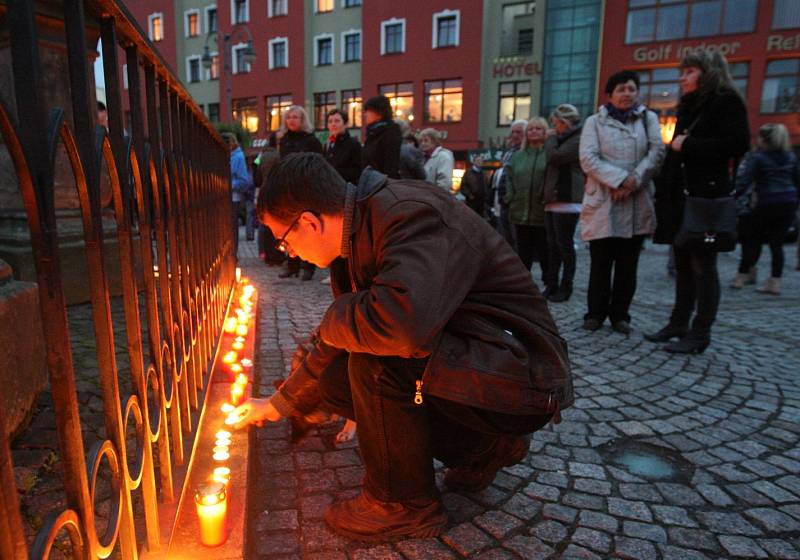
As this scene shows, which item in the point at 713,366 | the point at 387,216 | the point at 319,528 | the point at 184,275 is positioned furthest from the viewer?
the point at 713,366

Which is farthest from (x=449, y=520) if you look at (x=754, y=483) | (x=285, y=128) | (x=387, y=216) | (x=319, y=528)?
(x=285, y=128)

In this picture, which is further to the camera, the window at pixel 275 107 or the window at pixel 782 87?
the window at pixel 275 107

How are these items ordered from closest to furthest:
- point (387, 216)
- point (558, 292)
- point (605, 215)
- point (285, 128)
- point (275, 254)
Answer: point (387, 216) → point (605, 215) → point (558, 292) → point (285, 128) → point (275, 254)

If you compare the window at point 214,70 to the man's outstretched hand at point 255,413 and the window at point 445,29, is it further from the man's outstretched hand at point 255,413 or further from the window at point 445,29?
the man's outstretched hand at point 255,413

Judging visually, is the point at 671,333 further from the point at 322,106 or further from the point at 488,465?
the point at 322,106

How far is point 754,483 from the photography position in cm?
239

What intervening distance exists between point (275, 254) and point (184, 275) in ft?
17.5

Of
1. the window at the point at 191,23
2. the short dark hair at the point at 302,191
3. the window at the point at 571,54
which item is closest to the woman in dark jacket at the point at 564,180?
the short dark hair at the point at 302,191

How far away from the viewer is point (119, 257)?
1.57m

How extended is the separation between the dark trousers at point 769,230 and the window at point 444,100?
2259 cm

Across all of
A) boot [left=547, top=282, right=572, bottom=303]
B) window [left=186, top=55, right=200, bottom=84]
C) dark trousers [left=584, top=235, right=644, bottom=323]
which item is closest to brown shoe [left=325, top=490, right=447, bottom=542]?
dark trousers [left=584, top=235, right=644, bottom=323]

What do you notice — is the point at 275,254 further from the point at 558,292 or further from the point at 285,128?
the point at 558,292

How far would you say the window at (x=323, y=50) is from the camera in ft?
102

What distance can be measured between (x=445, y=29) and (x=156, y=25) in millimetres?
21933
